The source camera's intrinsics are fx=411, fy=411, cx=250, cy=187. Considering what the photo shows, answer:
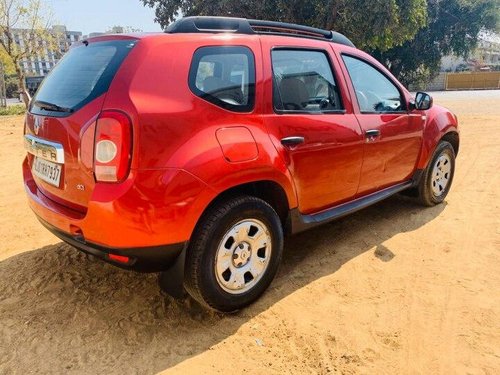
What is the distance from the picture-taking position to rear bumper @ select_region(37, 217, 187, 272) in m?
2.25

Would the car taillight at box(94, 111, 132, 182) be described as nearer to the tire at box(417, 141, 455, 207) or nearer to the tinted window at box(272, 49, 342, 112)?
the tinted window at box(272, 49, 342, 112)

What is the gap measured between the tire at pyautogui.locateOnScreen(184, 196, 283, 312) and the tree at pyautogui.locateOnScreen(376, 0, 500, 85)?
2798 cm

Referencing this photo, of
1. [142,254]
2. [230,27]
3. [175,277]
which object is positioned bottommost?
[175,277]

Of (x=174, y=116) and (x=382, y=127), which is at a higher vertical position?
(x=174, y=116)

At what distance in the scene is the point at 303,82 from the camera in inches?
121

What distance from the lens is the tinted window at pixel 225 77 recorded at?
7.96 feet

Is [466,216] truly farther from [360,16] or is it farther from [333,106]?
[360,16]

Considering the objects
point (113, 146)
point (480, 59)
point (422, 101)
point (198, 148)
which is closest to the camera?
point (113, 146)

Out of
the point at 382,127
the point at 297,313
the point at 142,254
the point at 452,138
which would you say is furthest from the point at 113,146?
the point at 452,138

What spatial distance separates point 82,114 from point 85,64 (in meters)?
0.47

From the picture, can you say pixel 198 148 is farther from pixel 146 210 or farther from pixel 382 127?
pixel 382 127

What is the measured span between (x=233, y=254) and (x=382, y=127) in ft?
6.21

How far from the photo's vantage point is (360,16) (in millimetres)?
15609

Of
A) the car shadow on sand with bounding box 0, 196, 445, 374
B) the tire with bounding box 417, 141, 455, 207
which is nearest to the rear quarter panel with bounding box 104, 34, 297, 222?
the car shadow on sand with bounding box 0, 196, 445, 374
